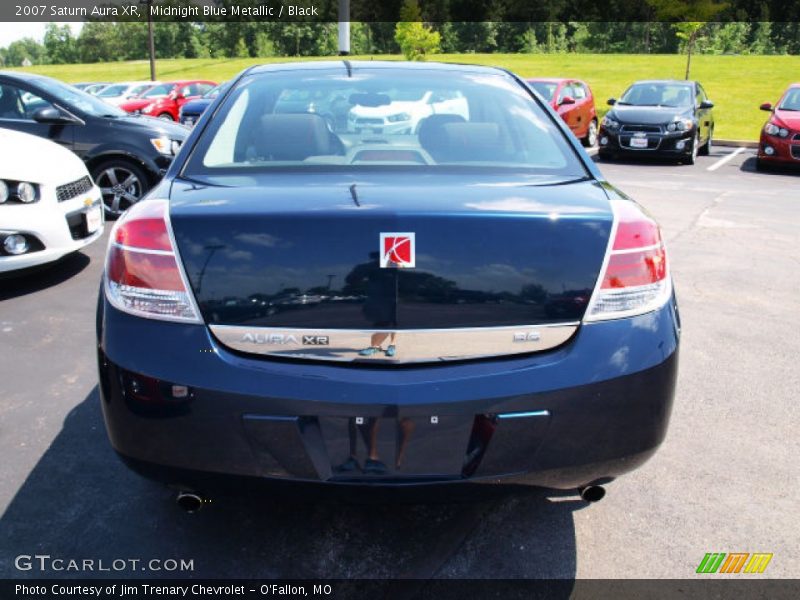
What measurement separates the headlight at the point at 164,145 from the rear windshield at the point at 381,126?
4817mm

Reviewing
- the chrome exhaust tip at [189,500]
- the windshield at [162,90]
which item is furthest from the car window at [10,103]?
the windshield at [162,90]

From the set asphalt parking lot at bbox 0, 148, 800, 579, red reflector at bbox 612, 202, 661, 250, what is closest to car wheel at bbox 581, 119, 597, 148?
asphalt parking lot at bbox 0, 148, 800, 579

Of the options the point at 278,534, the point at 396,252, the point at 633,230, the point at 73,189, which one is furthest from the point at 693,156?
the point at 396,252

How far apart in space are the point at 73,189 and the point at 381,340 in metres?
4.41

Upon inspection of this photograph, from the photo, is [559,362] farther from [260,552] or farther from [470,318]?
[260,552]

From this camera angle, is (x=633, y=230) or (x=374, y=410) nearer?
(x=374, y=410)

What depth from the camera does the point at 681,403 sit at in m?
3.55

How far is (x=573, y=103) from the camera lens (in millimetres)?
16234

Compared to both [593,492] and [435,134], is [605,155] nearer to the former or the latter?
[435,134]

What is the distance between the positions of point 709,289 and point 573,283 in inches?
157

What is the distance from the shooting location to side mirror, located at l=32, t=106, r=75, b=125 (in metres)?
7.18

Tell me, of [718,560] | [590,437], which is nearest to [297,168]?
[590,437]

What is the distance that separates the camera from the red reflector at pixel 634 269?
2.02 meters

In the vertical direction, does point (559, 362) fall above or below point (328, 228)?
below
